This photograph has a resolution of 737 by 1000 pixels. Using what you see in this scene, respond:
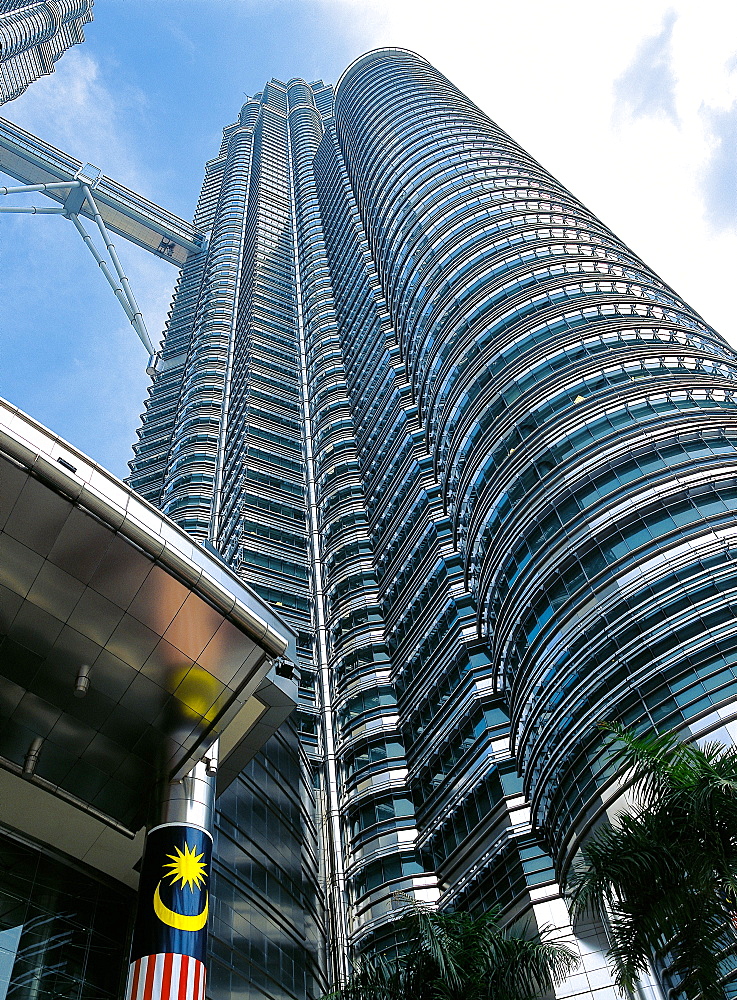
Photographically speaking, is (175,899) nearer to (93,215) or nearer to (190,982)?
(190,982)

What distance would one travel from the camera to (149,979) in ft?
67.8

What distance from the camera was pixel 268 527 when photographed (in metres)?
64.8

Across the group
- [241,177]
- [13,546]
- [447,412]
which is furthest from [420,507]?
[241,177]

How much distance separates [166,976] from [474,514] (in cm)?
2618

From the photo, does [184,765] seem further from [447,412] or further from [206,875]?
[447,412]

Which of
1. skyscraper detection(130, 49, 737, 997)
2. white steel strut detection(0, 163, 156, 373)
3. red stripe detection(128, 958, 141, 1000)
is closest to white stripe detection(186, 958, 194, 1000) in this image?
red stripe detection(128, 958, 141, 1000)

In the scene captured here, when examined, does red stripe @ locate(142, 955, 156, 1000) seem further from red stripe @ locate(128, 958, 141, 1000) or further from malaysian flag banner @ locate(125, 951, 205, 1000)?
red stripe @ locate(128, 958, 141, 1000)

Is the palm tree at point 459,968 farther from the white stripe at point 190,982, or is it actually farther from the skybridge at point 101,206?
the skybridge at point 101,206

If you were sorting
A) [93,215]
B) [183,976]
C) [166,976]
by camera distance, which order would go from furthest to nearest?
[93,215], [183,976], [166,976]

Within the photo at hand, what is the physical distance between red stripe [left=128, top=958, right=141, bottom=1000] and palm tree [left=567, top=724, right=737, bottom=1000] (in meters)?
10.1

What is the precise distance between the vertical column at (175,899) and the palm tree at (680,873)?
9.38m

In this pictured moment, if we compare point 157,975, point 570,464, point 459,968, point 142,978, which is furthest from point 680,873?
point 570,464

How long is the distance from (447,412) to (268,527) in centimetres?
2004

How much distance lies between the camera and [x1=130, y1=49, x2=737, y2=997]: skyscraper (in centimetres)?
3272
